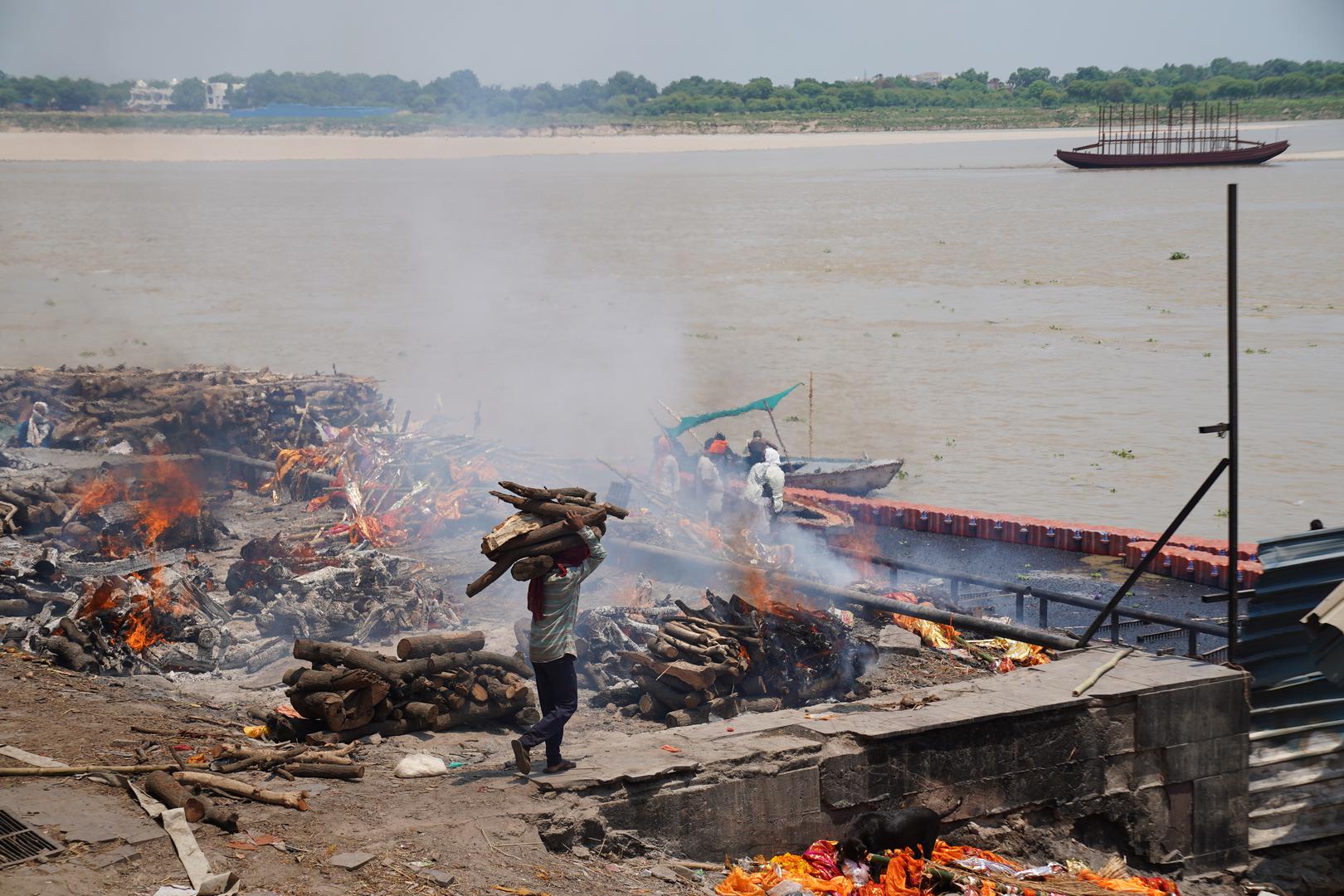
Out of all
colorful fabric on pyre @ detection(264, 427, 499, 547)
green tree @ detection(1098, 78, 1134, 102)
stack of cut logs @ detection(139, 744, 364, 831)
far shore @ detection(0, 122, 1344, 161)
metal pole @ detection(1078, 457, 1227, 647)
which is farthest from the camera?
green tree @ detection(1098, 78, 1134, 102)

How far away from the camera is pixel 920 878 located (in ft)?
23.2

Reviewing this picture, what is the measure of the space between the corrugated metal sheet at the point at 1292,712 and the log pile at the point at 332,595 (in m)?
7.15

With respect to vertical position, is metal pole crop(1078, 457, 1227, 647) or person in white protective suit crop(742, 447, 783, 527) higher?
metal pole crop(1078, 457, 1227, 647)

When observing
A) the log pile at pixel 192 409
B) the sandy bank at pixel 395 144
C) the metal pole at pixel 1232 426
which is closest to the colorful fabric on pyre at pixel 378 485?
the log pile at pixel 192 409

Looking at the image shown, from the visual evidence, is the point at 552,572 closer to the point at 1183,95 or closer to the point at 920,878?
the point at 920,878

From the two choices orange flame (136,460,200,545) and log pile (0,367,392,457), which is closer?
orange flame (136,460,200,545)

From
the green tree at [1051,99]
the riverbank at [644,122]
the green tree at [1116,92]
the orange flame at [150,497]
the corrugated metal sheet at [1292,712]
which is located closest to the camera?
the corrugated metal sheet at [1292,712]

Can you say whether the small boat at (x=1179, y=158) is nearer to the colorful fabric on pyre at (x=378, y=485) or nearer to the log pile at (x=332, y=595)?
the colorful fabric on pyre at (x=378, y=485)

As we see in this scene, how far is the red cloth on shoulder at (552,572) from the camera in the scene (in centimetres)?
714

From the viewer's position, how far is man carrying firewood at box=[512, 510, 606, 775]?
7090 mm

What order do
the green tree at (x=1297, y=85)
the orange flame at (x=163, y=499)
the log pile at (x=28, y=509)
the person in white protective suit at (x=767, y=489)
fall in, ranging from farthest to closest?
the green tree at (x=1297, y=85)
the person in white protective suit at (x=767, y=489)
the log pile at (x=28, y=509)
the orange flame at (x=163, y=499)

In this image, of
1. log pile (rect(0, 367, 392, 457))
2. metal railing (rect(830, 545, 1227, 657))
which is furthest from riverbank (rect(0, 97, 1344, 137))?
metal railing (rect(830, 545, 1227, 657))

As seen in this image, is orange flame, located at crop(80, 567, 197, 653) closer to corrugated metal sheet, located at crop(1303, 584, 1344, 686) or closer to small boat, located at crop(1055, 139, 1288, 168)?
corrugated metal sheet, located at crop(1303, 584, 1344, 686)

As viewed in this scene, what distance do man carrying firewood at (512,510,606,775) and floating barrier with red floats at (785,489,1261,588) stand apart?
8.90m
